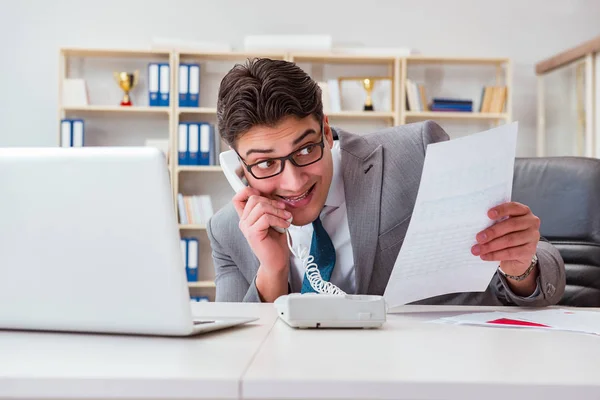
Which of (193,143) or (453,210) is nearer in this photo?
(453,210)

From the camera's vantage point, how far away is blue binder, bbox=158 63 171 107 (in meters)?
4.55

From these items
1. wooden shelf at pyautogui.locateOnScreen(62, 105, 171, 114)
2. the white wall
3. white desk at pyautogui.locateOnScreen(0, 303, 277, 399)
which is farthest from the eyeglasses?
the white wall

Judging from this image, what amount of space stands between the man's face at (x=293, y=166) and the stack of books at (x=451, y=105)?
125 inches

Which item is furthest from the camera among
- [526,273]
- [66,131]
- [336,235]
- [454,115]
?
[454,115]

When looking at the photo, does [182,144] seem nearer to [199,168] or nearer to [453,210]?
[199,168]

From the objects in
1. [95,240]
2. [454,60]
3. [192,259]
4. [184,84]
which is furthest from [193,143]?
[95,240]

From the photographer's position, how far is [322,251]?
5.30 feet

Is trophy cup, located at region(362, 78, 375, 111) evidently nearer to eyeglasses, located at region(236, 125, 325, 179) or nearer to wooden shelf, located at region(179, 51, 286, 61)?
wooden shelf, located at region(179, 51, 286, 61)

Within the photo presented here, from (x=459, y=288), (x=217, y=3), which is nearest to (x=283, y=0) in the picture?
(x=217, y=3)

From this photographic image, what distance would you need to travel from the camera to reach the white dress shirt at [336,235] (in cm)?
168

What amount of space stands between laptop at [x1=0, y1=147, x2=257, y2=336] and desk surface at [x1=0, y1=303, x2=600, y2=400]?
0.13ft

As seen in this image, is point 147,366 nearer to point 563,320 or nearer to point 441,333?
point 441,333

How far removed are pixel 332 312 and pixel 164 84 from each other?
3784mm

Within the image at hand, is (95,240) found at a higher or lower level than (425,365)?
higher
